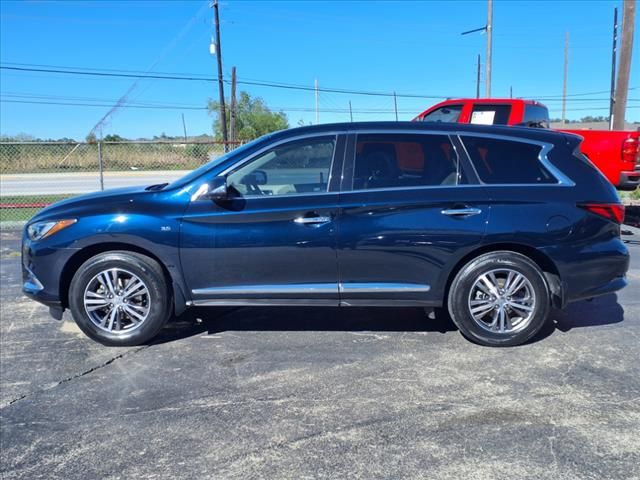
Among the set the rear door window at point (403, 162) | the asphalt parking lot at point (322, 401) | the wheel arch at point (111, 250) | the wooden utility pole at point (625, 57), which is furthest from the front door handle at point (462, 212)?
the wooden utility pole at point (625, 57)

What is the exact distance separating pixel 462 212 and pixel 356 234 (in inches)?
33.2

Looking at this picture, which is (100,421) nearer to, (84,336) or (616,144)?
A: (84,336)

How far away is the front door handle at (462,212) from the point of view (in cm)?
411

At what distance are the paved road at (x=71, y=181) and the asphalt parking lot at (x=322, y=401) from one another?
15.2m

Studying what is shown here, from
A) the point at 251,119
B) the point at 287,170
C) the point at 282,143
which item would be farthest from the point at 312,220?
the point at 251,119

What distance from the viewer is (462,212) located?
4113 millimetres

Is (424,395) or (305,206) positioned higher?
(305,206)

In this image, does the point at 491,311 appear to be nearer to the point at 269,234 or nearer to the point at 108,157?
the point at 269,234

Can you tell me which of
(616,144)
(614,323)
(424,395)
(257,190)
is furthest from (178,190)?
(616,144)

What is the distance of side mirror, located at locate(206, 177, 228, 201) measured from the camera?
412cm

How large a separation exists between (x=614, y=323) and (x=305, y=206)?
3.04 metres

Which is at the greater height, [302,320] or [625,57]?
[625,57]

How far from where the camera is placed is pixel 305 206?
13.6ft

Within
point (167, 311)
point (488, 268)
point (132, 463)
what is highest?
point (488, 268)
